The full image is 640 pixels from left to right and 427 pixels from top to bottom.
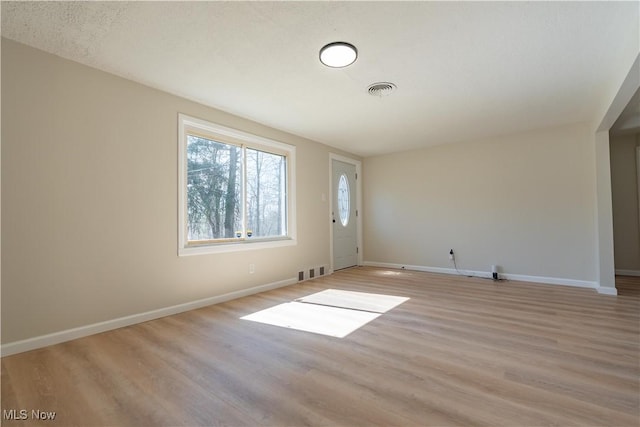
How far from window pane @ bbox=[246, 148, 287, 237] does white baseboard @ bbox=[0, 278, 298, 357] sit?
39.0 inches

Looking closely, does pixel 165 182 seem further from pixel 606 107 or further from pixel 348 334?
pixel 606 107

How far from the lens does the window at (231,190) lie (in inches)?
134

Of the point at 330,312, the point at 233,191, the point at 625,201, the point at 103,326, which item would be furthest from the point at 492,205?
the point at 103,326

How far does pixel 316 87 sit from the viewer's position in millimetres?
3092

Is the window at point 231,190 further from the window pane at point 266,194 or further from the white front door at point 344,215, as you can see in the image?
the white front door at point 344,215

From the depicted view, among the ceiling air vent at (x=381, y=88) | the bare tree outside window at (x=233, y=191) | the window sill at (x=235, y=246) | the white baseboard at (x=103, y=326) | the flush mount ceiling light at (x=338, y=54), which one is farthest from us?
the bare tree outside window at (x=233, y=191)

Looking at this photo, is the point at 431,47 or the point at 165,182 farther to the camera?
the point at 165,182

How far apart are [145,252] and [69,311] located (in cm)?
75

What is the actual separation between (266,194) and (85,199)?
7.35 ft

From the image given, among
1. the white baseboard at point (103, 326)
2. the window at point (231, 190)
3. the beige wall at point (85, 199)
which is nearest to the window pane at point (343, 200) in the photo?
the window at point (231, 190)

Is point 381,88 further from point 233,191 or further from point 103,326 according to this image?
point 103,326

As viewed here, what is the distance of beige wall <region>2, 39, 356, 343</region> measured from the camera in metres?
2.26

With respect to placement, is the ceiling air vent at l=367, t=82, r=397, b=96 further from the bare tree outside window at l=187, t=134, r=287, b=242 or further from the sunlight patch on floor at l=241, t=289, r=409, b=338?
the sunlight patch on floor at l=241, t=289, r=409, b=338

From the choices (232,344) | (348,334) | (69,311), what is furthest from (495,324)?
(69,311)
